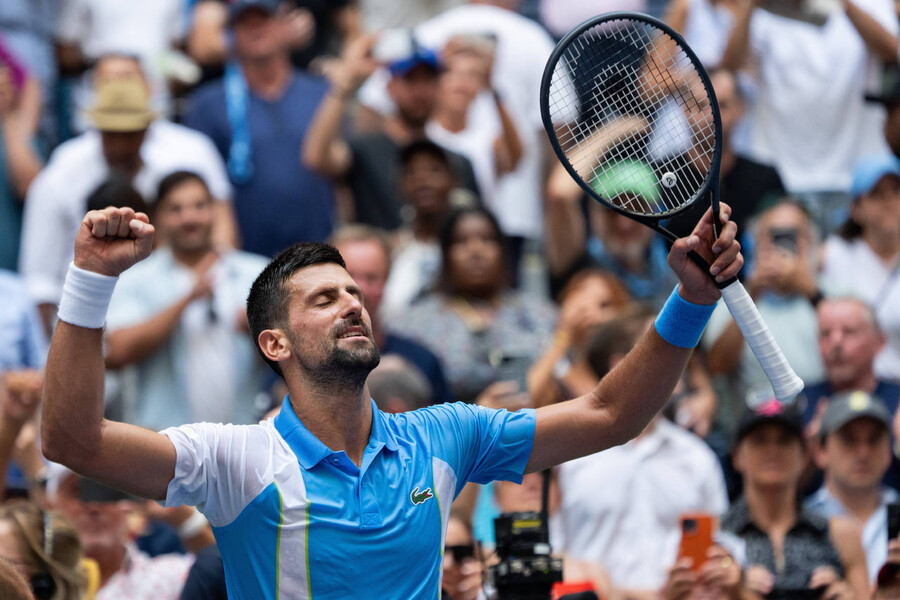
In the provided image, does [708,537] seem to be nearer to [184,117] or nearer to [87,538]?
[87,538]

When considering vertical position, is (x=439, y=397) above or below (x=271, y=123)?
below

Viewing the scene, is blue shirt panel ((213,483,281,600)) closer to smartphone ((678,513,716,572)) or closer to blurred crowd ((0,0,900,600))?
blurred crowd ((0,0,900,600))

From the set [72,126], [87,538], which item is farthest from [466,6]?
[87,538]

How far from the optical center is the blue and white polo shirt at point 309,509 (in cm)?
333

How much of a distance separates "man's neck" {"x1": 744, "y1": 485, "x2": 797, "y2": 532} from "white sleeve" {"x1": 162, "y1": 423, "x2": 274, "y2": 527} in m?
3.04

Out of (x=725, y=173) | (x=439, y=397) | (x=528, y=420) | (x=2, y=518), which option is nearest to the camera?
(x=528, y=420)

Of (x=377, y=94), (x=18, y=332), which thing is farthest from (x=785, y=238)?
(x=18, y=332)

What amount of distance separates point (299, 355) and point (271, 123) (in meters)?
4.90

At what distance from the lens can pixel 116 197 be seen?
6855 mm

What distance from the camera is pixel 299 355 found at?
3549mm

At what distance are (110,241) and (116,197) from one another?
3823 mm

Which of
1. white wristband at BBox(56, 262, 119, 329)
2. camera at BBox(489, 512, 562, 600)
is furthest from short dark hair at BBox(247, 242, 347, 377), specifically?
camera at BBox(489, 512, 562, 600)

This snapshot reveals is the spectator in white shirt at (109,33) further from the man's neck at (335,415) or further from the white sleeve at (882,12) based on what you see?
the man's neck at (335,415)

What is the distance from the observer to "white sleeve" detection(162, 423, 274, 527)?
3.29 meters
